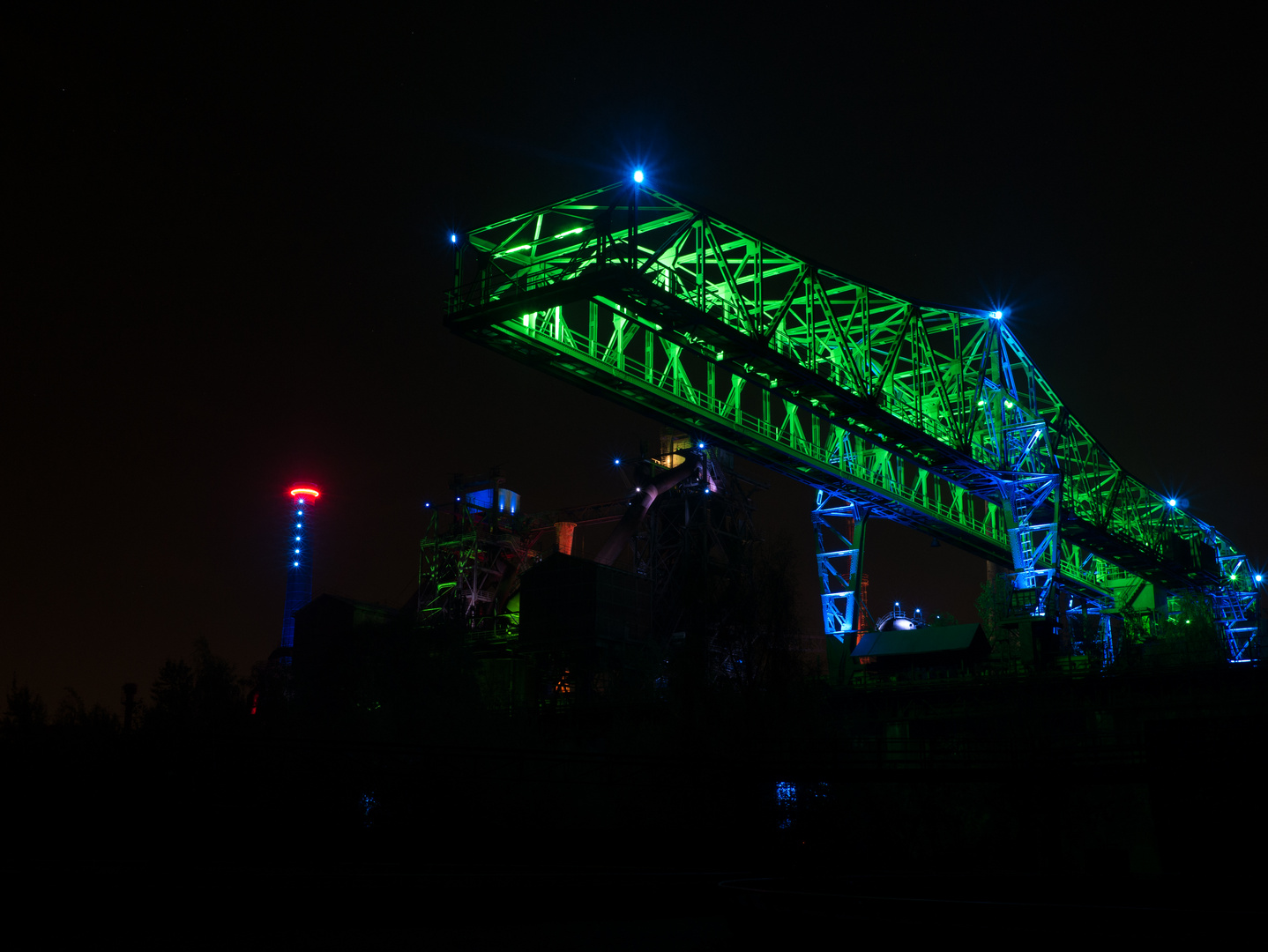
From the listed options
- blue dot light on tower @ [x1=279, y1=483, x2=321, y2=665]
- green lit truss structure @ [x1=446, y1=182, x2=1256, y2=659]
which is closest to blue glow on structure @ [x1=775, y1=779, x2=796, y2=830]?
green lit truss structure @ [x1=446, y1=182, x2=1256, y2=659]

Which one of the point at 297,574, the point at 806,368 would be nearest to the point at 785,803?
the point at 806,368

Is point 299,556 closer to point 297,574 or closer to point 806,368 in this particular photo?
point 297,574

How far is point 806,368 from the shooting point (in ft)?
100.0

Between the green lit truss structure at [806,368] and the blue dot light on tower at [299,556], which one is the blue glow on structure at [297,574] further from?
the green lit truss structure at [806,368]

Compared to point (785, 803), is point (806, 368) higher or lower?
higher

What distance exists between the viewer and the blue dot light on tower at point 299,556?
102m

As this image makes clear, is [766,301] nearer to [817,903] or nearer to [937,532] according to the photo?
[937,532]

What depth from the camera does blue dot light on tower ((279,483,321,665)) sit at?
10250 cm

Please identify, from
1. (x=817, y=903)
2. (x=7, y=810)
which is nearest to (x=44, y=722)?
(x=7, y=810)

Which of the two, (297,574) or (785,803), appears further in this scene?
(297,574)

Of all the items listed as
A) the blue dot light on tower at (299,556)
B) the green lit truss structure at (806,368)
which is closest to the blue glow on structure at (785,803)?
the green lit truss structure at (806,368)

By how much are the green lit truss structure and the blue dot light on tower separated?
68.6 meters

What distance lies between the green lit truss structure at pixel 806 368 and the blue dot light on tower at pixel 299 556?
68.6 meters

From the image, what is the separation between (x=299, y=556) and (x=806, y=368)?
89385 millimetres
